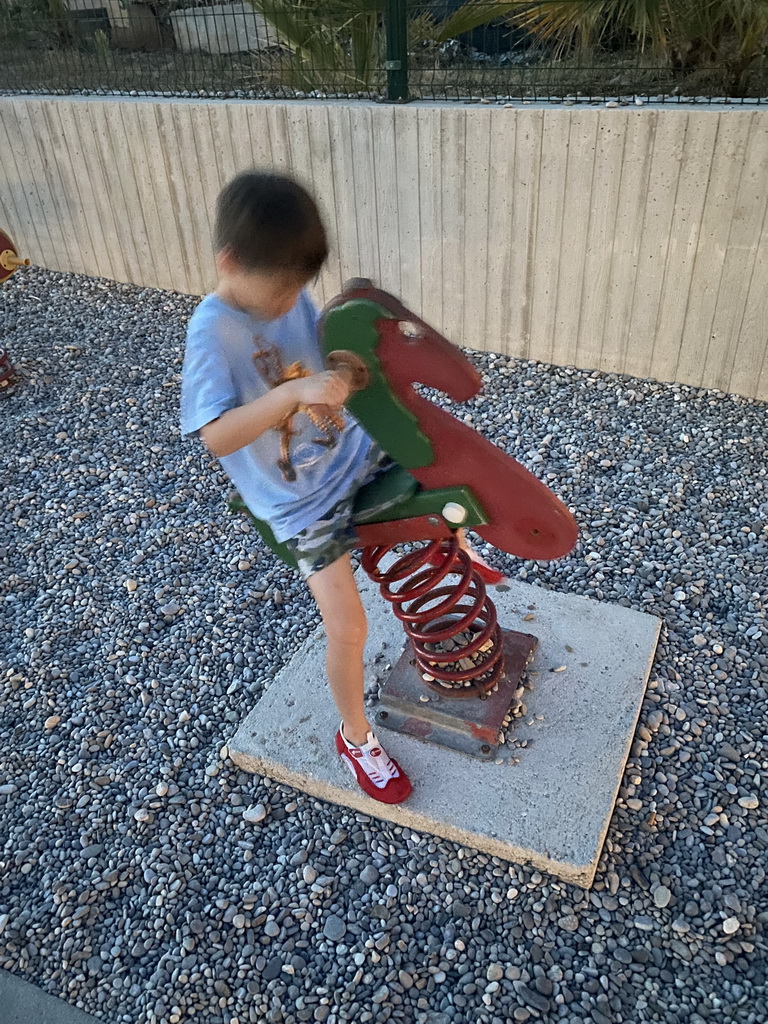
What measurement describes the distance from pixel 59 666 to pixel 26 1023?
1.22m

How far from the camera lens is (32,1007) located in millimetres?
1928

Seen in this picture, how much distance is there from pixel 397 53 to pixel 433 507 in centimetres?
354

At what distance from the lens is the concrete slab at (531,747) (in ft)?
6.88

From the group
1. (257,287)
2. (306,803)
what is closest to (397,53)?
(257,287)

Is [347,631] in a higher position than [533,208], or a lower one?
lower

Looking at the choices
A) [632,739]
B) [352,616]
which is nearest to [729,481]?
[632,739]

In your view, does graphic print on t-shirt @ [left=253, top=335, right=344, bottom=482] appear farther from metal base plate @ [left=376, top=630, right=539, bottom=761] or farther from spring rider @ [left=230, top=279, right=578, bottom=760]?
metal base plate @ [left=376, top=630, right=539, bottom=761]

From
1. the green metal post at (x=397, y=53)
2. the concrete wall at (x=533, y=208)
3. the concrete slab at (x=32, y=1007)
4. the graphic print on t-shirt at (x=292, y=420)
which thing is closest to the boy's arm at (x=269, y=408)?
the graphic print on t-shirt at (x=292, y=420)

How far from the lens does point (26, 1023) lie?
190cm

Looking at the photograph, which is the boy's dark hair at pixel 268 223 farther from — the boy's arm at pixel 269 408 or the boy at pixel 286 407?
the boy's arm at pixel 269 408

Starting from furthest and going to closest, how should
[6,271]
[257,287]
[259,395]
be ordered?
[6,271]
[259,395]
[257,287]

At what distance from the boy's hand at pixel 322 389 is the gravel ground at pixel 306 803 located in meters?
1.30

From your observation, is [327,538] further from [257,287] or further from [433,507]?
[257,287]

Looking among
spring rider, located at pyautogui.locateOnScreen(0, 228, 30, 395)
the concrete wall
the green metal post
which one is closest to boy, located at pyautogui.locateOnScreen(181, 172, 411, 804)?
the concrete wall
